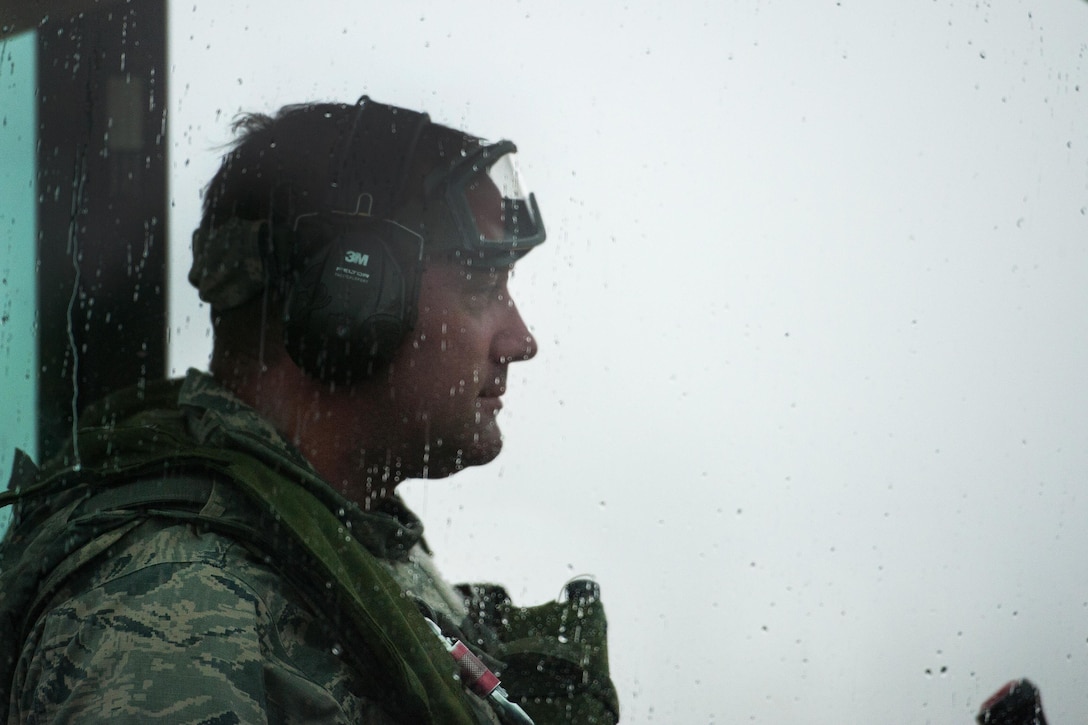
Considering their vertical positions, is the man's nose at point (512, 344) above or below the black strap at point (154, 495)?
above

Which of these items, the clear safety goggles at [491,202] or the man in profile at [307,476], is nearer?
the man in profile at [307,476]

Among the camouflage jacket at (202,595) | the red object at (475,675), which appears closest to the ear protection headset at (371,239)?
the camouflage jacket at (202,595)

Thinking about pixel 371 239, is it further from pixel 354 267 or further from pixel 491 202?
pixel 491 202

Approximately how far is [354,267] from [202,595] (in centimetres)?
36

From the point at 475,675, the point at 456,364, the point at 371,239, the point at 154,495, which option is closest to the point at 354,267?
the point at 371,239

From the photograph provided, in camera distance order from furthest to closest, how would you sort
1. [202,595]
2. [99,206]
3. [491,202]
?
[99,206], [491,202], [202,595]

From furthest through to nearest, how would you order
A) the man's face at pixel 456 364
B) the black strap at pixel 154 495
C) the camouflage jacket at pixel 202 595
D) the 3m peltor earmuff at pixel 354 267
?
the man's face at pixel 456 364 → the 3m peltor earmuff at pixel 354 267 → the black strap at pixel 154 495 → the camouflage jacket at pixel 202 595

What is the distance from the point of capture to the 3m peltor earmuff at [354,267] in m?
1.03

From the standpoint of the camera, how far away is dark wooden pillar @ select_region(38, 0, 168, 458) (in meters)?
1.17

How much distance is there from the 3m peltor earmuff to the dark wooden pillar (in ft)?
0.82

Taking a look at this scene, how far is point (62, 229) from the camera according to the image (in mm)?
1234

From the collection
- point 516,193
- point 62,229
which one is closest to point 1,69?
point 62,229

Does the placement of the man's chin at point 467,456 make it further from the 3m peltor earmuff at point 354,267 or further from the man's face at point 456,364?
the 3m peltor earmuff at point 354,267

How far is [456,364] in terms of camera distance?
3.76 ft
